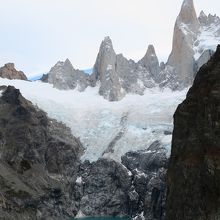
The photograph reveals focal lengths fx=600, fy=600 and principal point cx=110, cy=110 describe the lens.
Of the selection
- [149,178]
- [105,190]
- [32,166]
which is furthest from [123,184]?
[32,166]

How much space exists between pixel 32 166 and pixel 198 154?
109781mm

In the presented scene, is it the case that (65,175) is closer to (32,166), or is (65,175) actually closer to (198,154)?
(32,166)

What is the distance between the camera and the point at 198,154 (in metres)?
71.1

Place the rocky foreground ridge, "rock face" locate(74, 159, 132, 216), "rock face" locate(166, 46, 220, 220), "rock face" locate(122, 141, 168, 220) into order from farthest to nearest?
"rock face" locate(74, 159, 132, 216), "rock face" locate(122, 141, 168, 220), the rocky foreground ridge, "rock face" locate(166, 46, 220, 220)

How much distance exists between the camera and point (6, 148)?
178625mm

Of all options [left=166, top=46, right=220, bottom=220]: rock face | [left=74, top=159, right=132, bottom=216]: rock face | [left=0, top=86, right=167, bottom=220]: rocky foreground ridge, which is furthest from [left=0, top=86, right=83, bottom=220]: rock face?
[left=166, top=46, right=220, bottom=220]: rock face

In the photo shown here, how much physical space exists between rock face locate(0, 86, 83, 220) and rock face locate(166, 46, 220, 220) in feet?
212

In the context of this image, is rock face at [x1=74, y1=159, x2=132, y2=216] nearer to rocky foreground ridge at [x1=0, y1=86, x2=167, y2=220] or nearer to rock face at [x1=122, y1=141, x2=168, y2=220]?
rocky foreground ridge at [x1=0, y1=86, x2=167, y2=220]

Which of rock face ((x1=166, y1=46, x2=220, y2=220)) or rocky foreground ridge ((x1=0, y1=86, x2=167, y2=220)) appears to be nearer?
rock face ((x1=166, y1=46, x2=220, y2=220))

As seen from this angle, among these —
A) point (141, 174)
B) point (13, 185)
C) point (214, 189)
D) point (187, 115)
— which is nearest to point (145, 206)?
point (141, 174)

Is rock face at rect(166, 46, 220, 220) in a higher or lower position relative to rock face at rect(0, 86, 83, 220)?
higher

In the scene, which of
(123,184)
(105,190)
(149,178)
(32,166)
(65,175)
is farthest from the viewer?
(65,175)

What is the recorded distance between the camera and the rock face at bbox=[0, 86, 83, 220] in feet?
480

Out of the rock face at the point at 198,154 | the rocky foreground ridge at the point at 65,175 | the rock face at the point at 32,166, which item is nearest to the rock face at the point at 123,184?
the rocky foreground ridge at the point at 65,175
